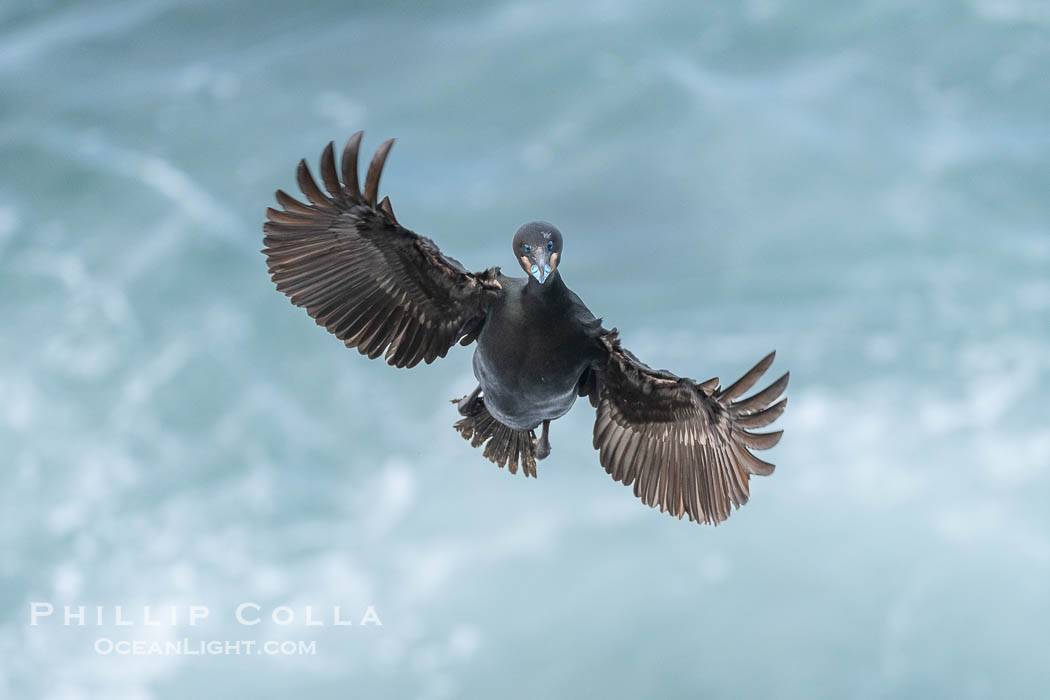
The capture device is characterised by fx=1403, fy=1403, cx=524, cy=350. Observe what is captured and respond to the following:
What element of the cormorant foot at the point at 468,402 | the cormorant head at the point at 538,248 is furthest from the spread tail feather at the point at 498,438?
the cormorant head at the point at 538,248

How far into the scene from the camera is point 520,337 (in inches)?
340

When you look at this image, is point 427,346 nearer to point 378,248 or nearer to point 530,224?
point 378,248

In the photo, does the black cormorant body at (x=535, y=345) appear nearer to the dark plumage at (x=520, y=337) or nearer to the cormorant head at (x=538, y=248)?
the dark plumage at (x=520, y=337)

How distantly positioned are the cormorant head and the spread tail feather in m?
1.62

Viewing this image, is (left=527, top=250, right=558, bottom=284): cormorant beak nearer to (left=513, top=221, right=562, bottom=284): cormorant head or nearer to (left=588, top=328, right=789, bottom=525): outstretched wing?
(left=513, top=221, right=562, bottom=284): cormorant head

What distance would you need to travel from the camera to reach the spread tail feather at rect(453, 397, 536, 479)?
9.63 m

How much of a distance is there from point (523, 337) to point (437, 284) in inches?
29.6

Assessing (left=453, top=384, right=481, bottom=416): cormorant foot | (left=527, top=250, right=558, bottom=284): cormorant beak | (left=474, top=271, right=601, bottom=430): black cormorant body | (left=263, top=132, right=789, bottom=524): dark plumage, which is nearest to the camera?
(left=527, top=250, right=558, bottom=284): cormorant beak

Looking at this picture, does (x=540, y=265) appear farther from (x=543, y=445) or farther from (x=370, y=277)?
(x=543, y=445)

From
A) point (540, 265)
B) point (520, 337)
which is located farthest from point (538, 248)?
point (520, 337)

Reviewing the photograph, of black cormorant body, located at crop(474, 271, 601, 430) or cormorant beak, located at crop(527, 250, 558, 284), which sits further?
black cormorant body, located at crop(474, 271, 601, 430)

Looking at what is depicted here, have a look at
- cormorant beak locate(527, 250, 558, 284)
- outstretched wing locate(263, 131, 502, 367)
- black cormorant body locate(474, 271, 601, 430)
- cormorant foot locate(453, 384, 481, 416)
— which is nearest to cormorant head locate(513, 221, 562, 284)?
cormorant beak locate(527, 250, 558, 284)

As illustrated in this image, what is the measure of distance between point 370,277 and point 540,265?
1399 millimetres

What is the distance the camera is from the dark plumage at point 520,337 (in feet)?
27.7
